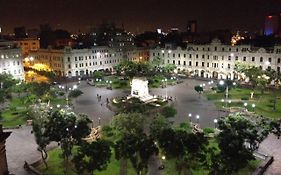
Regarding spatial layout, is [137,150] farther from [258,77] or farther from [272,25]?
[272,25]

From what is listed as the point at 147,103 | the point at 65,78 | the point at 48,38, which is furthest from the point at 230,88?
the point at 48,38

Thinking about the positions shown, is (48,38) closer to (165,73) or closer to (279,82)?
(165,73)

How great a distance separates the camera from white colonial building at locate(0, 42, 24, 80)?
10050cm

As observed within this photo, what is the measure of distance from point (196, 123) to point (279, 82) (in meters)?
44.7

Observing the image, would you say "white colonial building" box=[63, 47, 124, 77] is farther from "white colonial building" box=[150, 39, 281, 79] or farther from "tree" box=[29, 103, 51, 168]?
"tree" box=[29, 103, 51, 168]

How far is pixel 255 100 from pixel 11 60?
78.6 metres

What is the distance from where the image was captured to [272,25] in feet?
574

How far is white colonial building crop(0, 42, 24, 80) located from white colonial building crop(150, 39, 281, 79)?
54.0 m

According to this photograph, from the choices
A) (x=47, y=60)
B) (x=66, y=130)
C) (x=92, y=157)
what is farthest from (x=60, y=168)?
(x=47, y=60)

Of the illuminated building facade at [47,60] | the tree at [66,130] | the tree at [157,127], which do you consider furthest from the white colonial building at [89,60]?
the tree at [157,127]

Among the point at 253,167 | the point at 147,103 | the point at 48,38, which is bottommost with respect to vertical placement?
the point at 253,167

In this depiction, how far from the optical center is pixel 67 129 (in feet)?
124

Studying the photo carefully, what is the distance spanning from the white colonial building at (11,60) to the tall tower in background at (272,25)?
135864mm

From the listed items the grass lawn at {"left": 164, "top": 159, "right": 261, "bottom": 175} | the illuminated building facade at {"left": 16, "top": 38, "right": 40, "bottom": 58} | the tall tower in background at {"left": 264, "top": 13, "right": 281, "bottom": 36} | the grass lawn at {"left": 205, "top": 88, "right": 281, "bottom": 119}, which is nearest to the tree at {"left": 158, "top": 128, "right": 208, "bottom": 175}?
the grass lawn at {"left": 164, "top": 159, "right": 261, "bottom": 175}
